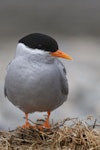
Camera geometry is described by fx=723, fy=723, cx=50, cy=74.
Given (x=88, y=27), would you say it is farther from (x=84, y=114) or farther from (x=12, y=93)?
(x=12, y=93)

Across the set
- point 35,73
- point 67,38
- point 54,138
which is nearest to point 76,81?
point 67,38

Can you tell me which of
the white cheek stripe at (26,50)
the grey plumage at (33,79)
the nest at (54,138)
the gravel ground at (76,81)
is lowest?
the gravel ground at (76,81)

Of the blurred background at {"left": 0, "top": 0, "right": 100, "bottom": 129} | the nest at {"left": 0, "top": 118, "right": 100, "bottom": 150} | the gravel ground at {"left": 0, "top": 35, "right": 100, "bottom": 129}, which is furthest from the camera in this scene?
the blurred background at {"left": 0, "top": 0, "right": 100, "bottom": 129}

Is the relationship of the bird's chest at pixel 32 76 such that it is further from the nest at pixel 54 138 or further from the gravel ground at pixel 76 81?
the gravel ground at pixel 76 81

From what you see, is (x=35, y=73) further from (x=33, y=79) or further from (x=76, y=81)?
(x=76, y=81)

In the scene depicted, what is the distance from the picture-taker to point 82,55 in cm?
1187

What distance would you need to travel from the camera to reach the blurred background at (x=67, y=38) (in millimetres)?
9742

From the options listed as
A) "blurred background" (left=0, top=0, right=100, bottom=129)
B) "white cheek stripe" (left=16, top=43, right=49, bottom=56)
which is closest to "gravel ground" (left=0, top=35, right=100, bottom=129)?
"blurred background" (left=0, top=0, right=100, bottom=129)

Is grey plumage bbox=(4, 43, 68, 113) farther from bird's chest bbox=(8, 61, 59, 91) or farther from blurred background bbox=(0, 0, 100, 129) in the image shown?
blurred background bbox=(0, 0, 100, 129)

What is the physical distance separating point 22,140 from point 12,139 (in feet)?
0.27

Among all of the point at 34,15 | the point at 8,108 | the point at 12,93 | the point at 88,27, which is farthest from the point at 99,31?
the point at 12,93

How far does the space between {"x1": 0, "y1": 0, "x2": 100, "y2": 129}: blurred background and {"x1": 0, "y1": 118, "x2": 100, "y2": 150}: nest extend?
10.1 ft

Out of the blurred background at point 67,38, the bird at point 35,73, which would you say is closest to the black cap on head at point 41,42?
the bird at point 35,73

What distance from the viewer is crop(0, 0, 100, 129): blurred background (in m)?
9.74
